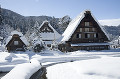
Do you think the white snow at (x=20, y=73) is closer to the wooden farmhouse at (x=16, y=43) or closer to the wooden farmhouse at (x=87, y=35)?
the wooden farmhouse at (x=87, y=35)

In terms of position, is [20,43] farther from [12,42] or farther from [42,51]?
[42,51]

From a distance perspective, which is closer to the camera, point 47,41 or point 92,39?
point 92,39

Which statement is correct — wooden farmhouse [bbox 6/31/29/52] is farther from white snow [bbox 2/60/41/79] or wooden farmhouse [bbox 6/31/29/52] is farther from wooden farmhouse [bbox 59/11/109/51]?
white snow [bbox 2/60/41/79]

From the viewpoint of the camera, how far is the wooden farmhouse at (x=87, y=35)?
123 feet

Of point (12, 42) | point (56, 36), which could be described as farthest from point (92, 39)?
point (12, 42)

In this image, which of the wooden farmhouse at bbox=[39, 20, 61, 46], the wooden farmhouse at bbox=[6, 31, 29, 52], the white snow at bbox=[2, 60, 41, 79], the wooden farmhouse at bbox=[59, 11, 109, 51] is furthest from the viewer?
the wooden farmhouse at bbox=[39, 20, 61, 46]

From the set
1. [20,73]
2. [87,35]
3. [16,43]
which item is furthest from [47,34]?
[20,73]

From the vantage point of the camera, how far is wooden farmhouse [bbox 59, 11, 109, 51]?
37594 mm

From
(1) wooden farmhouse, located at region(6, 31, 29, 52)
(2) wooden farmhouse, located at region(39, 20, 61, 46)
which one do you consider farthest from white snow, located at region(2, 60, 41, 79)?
(2) wooden farmhouse, located at region(39, 20, 61, 46)

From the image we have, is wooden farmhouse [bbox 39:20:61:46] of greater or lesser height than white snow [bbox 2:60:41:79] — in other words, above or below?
above

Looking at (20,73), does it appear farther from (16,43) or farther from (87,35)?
(16,43)

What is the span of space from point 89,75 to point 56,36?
128ft

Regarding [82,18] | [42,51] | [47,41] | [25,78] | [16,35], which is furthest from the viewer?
[47,41]

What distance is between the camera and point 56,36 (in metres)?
48.7
